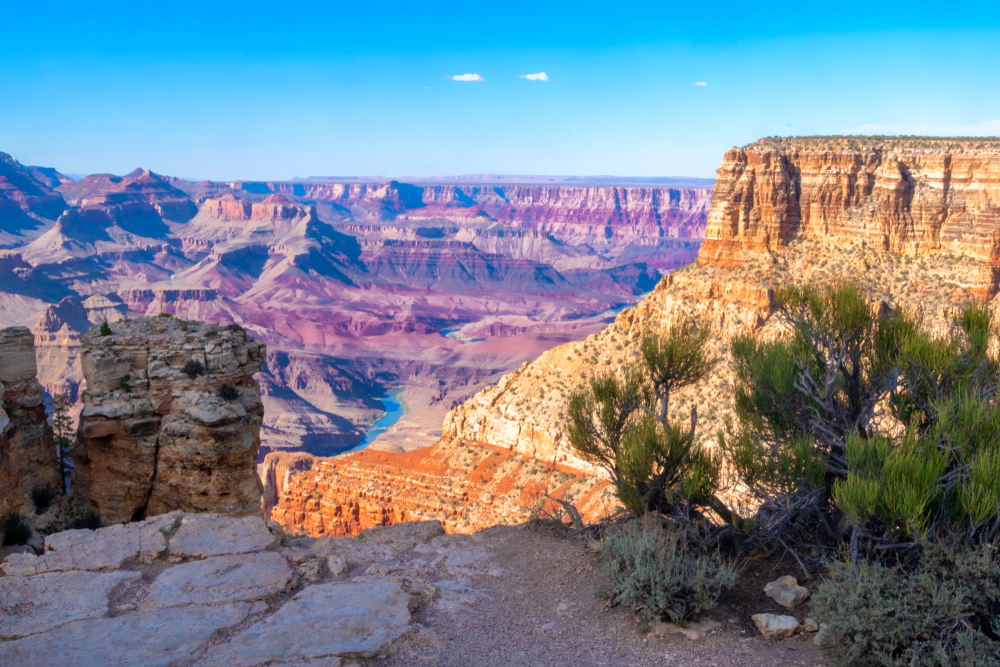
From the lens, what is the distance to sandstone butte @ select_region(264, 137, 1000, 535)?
30266 mm

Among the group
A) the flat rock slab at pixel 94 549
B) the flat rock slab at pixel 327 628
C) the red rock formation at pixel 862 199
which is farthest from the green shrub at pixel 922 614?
the red rock formation at pixel 862 199

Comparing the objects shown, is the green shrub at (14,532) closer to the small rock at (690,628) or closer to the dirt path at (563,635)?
the dirt path at (563,635)

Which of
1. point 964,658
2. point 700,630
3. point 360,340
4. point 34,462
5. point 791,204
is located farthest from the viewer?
point 360,340

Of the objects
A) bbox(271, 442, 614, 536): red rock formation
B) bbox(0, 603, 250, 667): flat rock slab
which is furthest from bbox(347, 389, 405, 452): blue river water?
bbox(0, 603, 250, 667): flat rock slab

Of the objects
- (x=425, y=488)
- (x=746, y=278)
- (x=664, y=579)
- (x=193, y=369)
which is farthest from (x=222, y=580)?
(x=746, y=278)

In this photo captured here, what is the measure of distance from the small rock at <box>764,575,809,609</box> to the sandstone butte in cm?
1790

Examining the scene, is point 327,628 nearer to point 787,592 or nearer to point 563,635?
point 563,635

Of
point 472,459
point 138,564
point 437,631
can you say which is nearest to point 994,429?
point 437,631

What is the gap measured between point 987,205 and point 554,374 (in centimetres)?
2276

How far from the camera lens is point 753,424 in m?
11.0

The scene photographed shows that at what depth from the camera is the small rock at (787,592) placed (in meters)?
8.38

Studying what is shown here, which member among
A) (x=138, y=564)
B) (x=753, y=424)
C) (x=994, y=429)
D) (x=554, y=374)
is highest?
(x=994, y=429)

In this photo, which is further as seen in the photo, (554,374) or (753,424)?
(554,374)

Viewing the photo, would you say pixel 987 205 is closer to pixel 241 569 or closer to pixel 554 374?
pixel 554 374
